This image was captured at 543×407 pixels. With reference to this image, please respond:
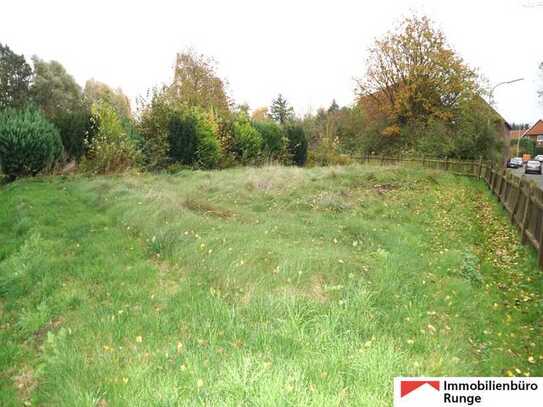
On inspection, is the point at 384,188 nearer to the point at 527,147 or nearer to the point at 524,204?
the point at 524,204

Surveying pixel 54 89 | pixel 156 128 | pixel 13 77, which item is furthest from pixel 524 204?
pixel 13 77

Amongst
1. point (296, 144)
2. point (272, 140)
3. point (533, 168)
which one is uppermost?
point (272, 140)

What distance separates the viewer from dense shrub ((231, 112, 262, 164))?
2088 cm

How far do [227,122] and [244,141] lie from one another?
1541mm

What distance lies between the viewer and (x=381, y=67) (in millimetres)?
26547

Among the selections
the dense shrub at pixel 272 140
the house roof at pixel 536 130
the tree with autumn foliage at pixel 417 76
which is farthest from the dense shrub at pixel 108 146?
the house roof at pixel 536 130

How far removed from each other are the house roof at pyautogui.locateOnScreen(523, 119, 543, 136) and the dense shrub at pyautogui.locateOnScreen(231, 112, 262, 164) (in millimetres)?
70657

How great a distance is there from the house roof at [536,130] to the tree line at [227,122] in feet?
188

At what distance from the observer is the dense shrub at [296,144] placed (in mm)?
25609

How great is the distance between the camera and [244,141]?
2109 cm

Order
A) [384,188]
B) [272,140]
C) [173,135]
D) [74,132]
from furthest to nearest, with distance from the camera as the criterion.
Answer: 1. [272,140]
2. [173,135]
3. [74,132]
4. [384,188]

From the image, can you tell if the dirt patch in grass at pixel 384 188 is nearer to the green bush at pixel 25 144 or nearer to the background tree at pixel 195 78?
the green bush at pixel 25 144

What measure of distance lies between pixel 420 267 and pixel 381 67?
83.0 feet

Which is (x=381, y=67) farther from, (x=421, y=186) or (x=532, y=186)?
(x=532, y=186)
